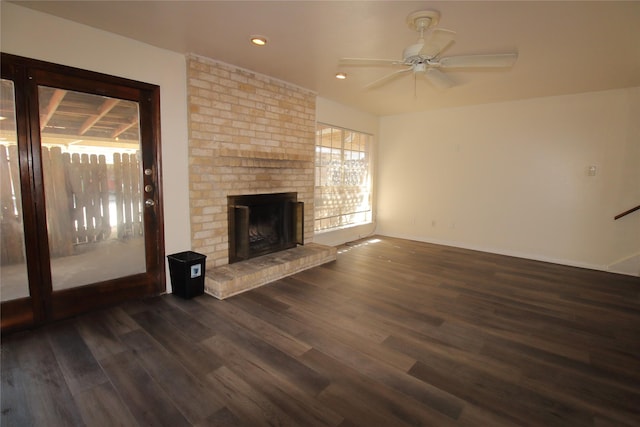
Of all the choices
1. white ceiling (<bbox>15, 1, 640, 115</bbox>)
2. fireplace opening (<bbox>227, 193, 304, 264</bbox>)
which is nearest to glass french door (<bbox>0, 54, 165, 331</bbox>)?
white ceiling (<bbox>15, 1, 640, 115</bbox>)

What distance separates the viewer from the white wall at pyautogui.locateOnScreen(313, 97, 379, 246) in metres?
4.93

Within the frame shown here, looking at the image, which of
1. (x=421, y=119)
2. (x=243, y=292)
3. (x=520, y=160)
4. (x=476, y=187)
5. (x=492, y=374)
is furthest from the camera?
(x=421, y=119)

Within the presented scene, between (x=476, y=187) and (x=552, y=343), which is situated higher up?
(x=476, y=187)

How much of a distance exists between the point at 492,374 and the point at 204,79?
371 centimetres

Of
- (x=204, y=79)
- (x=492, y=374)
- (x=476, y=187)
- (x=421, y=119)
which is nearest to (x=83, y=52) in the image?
(x=204, y=79)

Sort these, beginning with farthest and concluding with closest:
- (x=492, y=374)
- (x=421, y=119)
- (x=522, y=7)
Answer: (x=421, y=119), (x=522, y=7), (x=492, y=374)

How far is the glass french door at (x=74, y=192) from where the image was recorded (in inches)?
91.5

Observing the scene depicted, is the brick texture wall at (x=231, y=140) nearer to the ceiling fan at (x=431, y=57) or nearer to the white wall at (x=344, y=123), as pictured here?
the white wall at (x=344, y=123)

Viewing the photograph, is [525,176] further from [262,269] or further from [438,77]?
[262,269]

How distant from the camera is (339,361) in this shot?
2084mm

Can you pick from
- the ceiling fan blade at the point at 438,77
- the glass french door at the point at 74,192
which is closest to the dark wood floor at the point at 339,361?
the glass french door at the point at 74,192

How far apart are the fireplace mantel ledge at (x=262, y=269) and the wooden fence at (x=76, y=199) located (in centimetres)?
94

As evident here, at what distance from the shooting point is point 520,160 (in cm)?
480

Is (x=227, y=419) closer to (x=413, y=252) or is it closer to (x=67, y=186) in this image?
(x=67, y=186)
